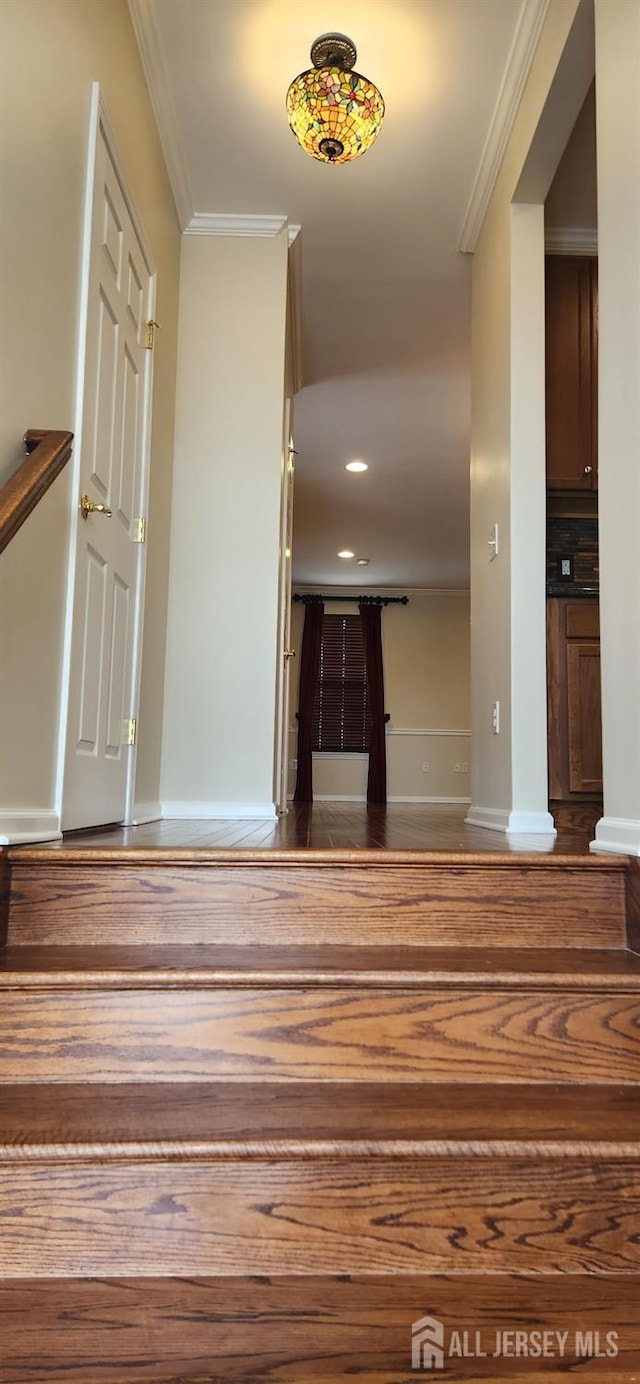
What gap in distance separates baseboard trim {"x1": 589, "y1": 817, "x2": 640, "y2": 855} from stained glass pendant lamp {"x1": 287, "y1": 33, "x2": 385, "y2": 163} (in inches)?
87.2

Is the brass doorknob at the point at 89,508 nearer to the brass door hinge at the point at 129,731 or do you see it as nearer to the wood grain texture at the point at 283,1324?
the brass door hinge at the point at 129,731

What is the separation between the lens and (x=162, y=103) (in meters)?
3.04

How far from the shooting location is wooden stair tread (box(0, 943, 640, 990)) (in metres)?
1.37

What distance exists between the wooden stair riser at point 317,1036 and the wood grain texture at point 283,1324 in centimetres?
30

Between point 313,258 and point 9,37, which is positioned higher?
point 313,258

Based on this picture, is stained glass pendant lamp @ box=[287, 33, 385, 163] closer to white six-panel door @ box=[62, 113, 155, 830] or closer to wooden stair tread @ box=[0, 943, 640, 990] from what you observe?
white six-panel door @ box=[62, 113, 155, 830]

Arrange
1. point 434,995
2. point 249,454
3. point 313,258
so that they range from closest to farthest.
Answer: point 434,995 < point 249,454 < point 313,258

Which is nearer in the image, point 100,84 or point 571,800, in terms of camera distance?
point 100,84

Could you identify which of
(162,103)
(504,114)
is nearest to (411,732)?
(504,114)

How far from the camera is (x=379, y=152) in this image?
3.26 metres

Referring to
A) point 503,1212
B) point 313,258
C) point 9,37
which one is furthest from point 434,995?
point 313,258

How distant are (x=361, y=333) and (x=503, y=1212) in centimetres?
437

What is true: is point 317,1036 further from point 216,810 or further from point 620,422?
point 216,810

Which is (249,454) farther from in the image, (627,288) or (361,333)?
(627,288)
